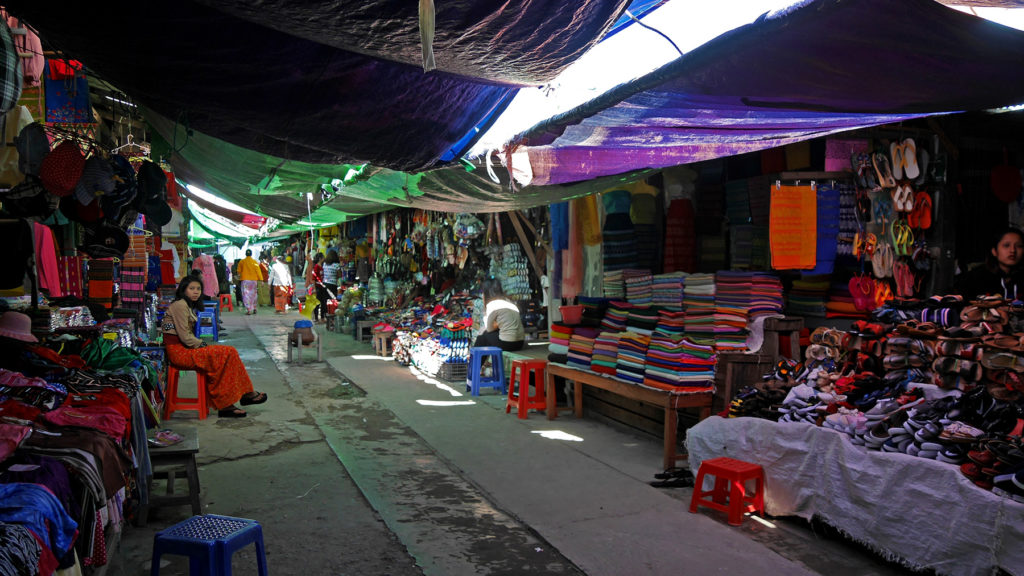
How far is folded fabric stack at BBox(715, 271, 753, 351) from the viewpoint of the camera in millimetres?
5266

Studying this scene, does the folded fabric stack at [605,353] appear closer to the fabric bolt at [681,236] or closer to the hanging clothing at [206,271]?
the fabric bolt at [681,236]

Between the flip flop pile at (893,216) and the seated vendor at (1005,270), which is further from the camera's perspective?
the flip flop pile at (893,216)

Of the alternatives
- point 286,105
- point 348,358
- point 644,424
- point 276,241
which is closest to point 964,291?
point 644,424

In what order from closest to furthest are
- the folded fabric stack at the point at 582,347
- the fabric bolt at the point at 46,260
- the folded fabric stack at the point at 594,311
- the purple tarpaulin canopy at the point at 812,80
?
the purple tarpaulin canopy at the point at 812,80
the fabric bolt at the point at 46,260
the folded fabric stack at the point at 582,347
the folded fabric stack at the point at 594,311

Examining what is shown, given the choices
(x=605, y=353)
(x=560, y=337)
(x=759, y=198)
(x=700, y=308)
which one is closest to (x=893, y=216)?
(x=759, y=198)

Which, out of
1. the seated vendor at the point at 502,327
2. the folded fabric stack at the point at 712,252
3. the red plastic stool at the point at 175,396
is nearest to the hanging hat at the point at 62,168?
the red plastic stool at the point at 175,396

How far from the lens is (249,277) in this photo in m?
19.8

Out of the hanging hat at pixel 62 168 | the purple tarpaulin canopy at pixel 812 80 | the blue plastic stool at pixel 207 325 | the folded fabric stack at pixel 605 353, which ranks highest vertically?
the purple tarpaulin canopy at pixel 812 80

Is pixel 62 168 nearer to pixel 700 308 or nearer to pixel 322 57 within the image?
pixel 322 57

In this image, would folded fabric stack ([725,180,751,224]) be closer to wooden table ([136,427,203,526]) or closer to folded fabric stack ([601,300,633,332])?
folded fabric stack ([601,300,633,332])

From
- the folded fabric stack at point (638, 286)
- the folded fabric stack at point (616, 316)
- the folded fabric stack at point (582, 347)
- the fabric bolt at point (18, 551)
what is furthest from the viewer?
the folded fabric stack at point (582, 347)

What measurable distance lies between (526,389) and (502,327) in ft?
5.10

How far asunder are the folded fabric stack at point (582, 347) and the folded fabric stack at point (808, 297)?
1881mm

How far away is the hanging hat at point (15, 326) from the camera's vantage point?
3688 millimetres
